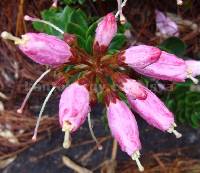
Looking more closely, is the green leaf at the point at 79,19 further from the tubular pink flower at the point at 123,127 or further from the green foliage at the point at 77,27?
the tubular pink flower at the point at 123,127

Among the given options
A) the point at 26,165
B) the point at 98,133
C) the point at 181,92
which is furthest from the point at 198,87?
the point at 26,165

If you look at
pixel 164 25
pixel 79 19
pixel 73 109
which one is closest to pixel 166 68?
pixel 73 109

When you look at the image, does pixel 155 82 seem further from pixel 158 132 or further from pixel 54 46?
pixel 54 46

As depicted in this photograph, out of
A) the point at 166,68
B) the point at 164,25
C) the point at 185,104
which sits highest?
the point at 166,68

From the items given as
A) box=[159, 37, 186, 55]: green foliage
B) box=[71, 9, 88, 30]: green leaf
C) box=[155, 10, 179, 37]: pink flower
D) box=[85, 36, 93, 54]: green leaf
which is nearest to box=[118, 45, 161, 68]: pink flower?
box=[85, 36, 93, 54]: green leaf

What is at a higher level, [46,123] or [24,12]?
[24,12]

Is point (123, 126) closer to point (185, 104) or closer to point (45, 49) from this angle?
point (45, 49)
